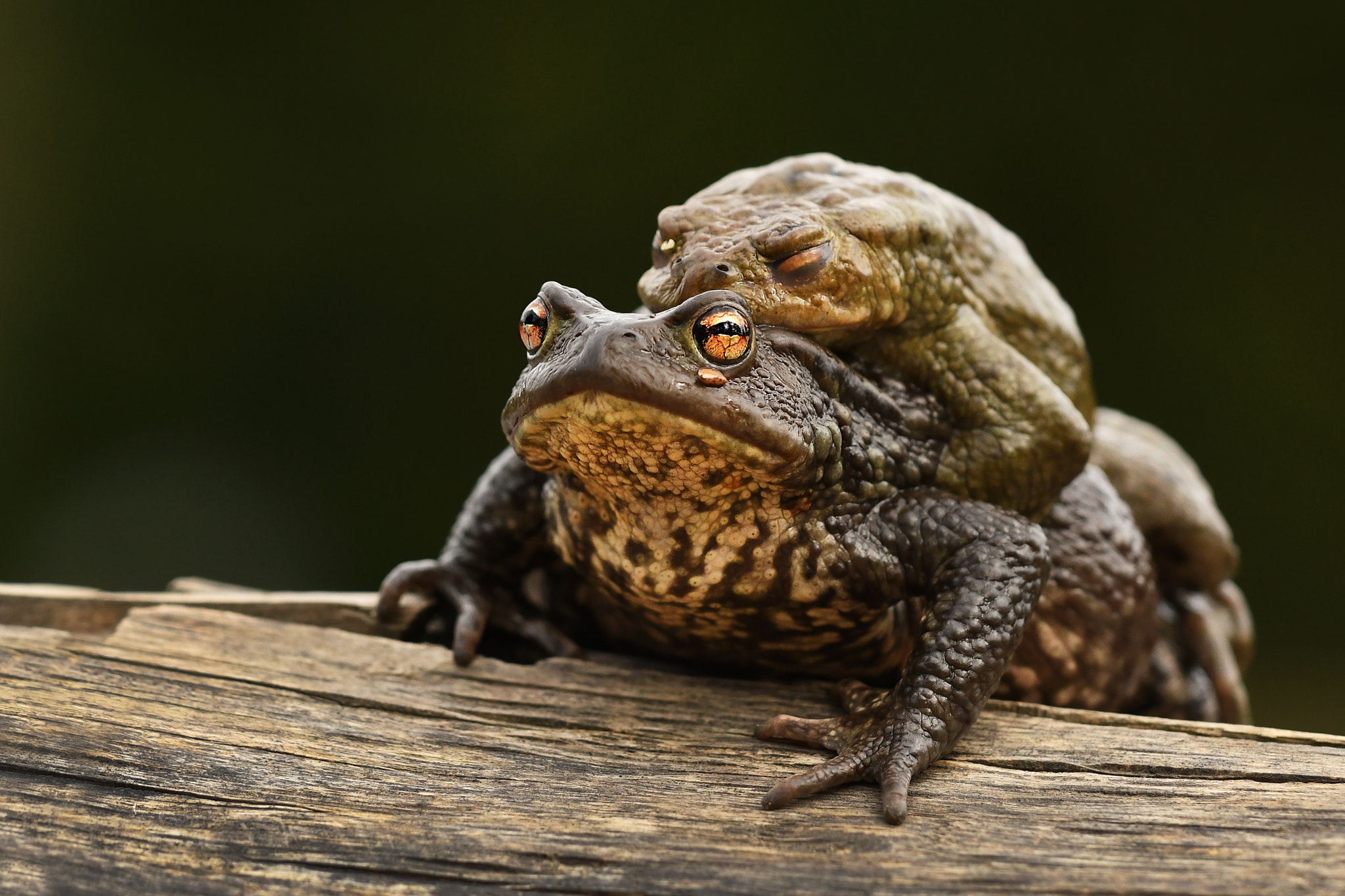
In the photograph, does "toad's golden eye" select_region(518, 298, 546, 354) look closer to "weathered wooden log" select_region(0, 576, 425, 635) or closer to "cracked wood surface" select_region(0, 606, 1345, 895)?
"cracked wood surface" select_region(0, 606, 1345, 895)

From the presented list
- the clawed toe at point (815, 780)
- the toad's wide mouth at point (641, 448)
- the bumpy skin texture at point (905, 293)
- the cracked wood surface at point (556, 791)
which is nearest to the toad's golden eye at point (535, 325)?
the toad's wide mouth at point (641, 448)

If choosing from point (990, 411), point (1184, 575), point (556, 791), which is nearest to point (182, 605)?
point (556, 791)

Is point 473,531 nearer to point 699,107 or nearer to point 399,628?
point 399,628

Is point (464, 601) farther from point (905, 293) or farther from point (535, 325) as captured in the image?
point (905, 293)

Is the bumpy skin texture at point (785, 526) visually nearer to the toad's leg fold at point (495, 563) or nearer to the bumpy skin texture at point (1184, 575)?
the toad's leg fold at point (495, 563)

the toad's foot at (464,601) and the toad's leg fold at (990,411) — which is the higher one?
the toad's leg fold at (990,411)
